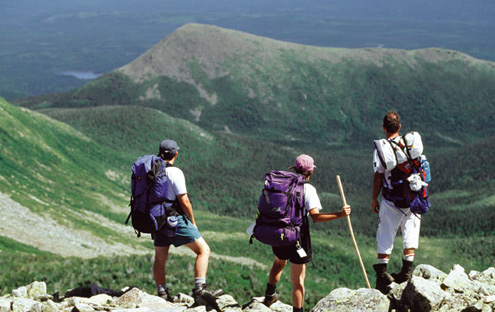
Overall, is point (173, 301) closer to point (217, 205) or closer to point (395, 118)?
point (395, 118)

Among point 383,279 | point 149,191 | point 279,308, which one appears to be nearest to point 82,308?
point 149,191

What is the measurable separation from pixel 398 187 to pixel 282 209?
168 inches

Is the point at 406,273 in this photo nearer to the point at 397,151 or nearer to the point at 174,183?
the point at 397,151

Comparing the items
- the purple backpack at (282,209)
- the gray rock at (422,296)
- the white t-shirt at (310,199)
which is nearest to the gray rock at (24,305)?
the purple backpack at (282,209)

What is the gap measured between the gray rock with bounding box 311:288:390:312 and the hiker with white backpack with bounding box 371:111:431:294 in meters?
1.69

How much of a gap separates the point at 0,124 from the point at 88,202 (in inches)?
933

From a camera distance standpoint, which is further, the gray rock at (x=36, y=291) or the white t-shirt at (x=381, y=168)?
the gray rock at (x=36, y=291)

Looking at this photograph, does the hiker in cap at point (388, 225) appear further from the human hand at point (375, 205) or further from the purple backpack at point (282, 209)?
the purple backpack at point (282, 209)

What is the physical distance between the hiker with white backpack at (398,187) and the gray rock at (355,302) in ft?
5.54

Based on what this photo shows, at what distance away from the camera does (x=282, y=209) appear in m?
15.1

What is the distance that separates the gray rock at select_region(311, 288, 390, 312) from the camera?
50.6ft

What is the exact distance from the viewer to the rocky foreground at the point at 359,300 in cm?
1532

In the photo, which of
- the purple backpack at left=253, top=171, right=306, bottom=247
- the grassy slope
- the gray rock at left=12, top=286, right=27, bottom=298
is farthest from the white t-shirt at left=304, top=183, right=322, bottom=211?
the grassy slope

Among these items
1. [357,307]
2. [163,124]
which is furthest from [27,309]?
[163,124]
